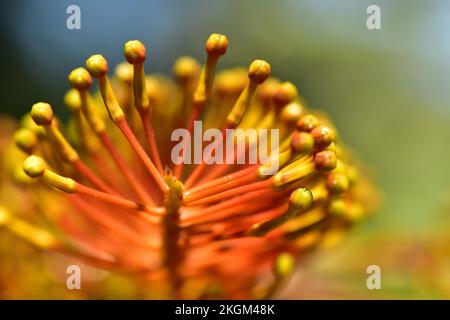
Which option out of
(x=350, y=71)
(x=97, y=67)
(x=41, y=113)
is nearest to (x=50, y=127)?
(x=41, y=113)

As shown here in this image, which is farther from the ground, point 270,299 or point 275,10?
point 275,10

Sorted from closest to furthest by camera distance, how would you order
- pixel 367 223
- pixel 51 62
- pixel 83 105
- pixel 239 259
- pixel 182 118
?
pixel 83 105 < pixel 239 259 < pixel 182 118 < pixel 367 223 < pixel 51 62

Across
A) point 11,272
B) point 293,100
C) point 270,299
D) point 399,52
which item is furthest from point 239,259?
point 399,52

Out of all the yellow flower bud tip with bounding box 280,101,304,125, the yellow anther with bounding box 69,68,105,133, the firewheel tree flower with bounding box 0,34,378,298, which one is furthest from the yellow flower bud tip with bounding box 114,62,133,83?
the yellow flower bud tip with bounding box 280,101,304,125

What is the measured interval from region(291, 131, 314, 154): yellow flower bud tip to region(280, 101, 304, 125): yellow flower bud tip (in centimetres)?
18

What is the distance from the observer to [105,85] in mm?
1158

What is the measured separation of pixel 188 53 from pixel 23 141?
2.30 m

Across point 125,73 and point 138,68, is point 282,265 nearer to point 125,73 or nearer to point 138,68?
point 138,68

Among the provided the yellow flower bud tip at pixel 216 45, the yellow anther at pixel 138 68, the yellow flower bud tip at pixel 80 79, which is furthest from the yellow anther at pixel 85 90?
the yellow flower bud tip at pixel 216 45

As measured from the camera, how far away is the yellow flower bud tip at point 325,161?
3.61 ft

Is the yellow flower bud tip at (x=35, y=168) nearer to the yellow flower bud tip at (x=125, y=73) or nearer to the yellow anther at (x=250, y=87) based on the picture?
the yellow anther at (x=250, y=87)

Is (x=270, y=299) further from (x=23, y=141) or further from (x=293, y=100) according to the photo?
(x=23, y=141)

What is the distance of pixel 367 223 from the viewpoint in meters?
2.12

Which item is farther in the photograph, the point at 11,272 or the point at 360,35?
the point at 360,35
